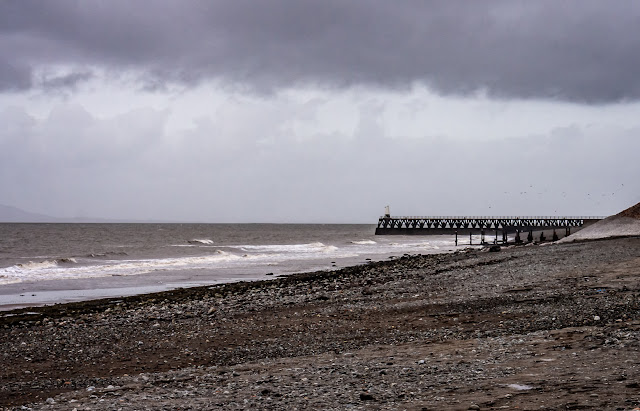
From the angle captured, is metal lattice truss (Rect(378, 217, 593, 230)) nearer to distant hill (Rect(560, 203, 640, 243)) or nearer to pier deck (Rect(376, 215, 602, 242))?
pier deck (Rect(376, 215, 602, 242))

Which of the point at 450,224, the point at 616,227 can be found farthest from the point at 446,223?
the point at 616,227

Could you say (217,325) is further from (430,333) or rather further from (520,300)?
(520,300)

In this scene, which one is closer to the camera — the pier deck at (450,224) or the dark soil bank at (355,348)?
the dark soil bank at (355,348)

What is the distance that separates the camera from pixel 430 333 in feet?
35.5

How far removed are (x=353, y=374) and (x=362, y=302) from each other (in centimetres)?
796

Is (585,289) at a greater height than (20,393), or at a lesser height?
greater

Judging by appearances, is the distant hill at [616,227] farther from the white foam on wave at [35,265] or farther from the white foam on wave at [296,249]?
the white foam on wave at [35,265]

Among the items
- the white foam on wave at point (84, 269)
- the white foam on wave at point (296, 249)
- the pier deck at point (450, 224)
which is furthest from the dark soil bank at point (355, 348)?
the pier deck at point (450, 224)

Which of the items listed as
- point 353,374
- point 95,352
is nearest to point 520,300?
point 353,374

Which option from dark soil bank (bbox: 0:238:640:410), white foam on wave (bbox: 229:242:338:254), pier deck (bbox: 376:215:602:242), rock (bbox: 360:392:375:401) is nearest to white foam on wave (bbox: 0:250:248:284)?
dark soil bank (bbox: 0:238:640:410)

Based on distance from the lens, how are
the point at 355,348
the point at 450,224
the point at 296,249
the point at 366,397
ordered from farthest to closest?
the point at 450,224
the point at 296,249
the point at 355,348
the point at 366,397

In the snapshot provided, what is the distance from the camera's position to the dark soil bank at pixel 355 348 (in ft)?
22.3

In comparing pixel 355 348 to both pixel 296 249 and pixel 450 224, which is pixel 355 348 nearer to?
pixel 296 249

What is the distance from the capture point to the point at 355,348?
1015cm
